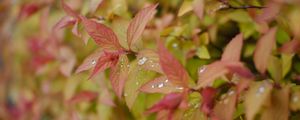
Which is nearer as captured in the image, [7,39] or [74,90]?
[74,90]

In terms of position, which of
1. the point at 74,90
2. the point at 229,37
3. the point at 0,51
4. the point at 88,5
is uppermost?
the point at 88,5

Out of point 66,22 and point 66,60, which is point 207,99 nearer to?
point 66,22

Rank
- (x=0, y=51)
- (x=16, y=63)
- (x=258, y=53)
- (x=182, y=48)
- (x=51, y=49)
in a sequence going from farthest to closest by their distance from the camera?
(x=0, y=51) < (x=16, y=63) < (x=51, y=49) < (x=182, y=48) < (x=258, y=53)

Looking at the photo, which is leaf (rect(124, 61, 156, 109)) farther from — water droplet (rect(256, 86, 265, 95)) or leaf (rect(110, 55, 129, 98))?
water droplet (rect(256, 86, 265, 95))

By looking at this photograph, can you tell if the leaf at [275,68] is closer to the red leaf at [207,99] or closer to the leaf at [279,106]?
the leaf at [279,106]

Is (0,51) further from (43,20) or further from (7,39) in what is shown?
(43,20)

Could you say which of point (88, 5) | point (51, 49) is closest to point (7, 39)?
point (51, 49)

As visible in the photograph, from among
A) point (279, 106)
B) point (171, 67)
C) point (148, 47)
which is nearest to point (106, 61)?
point (171, 67)

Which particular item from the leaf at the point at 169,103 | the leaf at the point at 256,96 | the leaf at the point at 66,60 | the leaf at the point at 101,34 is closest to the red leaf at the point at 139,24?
the leaf at the point at 101,34
